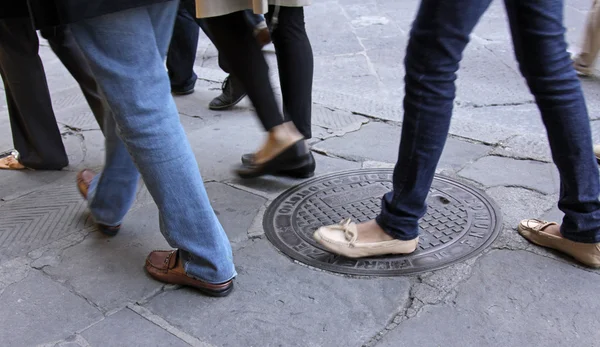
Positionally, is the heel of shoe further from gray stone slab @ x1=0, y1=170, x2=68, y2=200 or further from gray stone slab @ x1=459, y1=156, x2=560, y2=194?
gray stone slab @ x1=0, y1=170, x2=68, y2=200

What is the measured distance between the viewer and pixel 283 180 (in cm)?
268

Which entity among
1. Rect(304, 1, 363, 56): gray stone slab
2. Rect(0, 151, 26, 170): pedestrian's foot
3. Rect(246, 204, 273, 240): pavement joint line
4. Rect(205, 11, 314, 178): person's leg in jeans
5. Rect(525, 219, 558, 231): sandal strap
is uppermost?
Rect(205, 11, 314, 178): person's leg in jeans

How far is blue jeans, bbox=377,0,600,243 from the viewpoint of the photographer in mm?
1685

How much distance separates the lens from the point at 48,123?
2.85 meters

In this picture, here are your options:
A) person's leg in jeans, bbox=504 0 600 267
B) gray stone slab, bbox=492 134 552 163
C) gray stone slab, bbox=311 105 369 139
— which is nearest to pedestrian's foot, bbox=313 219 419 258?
person's leg in jeans, bbox=504 0 600 267

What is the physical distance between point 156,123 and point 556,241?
1.32 meters

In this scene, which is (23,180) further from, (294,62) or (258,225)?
(294,62)

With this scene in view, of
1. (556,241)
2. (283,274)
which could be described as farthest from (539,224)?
(283,274)

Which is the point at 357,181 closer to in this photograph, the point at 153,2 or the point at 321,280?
the point at 321,280

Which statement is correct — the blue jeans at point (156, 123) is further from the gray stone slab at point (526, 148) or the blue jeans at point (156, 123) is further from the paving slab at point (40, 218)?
the gray stone slab at point (526, 148)

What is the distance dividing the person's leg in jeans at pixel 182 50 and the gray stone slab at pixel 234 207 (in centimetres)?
145

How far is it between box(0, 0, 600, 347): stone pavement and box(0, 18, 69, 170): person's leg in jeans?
85mm

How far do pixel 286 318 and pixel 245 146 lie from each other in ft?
4.80

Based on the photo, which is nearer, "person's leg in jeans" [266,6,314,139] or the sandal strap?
the sandal strap
